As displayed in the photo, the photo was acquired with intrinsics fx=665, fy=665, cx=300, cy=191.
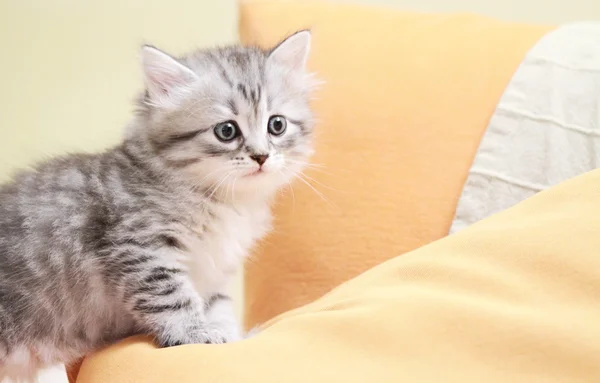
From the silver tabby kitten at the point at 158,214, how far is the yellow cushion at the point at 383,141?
0.29 ft

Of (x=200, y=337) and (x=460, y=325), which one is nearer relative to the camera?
(x=460, y=325)

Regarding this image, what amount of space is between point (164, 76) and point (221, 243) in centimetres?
30

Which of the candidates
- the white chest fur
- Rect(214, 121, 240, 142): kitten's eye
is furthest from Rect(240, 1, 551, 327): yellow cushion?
Rect(214, 121, 240, 142): kitten's eye

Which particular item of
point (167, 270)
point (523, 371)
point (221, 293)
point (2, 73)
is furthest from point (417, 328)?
point (2, 73)

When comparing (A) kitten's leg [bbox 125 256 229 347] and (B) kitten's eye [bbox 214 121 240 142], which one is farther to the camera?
(B) kitten's eye [bbox 214 121 240 142]

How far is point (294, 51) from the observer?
1199mm

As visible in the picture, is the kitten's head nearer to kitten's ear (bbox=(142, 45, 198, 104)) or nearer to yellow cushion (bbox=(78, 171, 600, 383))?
kitten's ear (bbox=(142, 45, 198, 104))

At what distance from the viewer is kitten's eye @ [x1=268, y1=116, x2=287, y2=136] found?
1.14 meters

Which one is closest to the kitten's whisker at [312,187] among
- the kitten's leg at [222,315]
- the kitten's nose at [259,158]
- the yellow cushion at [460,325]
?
the kitten's nose at [259,158]

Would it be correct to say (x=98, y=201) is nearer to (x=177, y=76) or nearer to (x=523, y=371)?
(x=177, y=76)

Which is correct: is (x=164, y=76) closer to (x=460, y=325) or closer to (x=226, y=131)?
(x=226, y=131)

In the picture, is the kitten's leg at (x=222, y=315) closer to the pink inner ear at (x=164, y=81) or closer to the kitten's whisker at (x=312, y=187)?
the kitten's whisker at (x=312, y=187)

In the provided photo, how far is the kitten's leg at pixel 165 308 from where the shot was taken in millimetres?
952

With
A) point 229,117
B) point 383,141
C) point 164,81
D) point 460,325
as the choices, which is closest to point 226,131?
point 229,117
